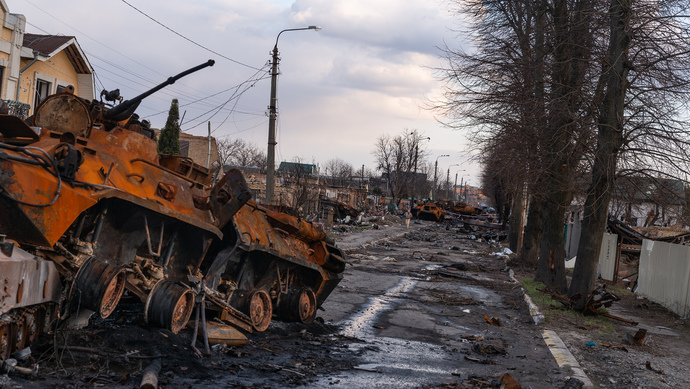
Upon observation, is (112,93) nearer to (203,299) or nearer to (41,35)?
(203,299)

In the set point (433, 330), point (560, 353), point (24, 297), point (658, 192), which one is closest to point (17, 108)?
point (433, 330)

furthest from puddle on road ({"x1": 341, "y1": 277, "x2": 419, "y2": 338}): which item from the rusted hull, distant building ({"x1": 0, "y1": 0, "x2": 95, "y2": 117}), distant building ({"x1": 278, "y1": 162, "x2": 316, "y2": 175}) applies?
distant building ({"x1": 278, "y1": 162, "x2": 316, "y2": 175})

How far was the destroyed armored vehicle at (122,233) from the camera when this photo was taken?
5.56 m

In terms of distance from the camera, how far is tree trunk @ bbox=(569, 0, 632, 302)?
1262 cm

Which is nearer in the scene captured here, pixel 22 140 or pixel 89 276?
pixel 89 276

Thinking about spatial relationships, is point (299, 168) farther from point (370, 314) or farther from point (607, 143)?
point (370, 314)

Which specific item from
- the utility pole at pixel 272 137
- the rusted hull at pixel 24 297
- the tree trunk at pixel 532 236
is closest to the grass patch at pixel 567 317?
the rusted hull at pixel 24 297

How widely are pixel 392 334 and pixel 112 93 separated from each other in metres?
4.91

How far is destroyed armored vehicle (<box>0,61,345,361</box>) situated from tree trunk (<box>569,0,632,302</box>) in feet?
20.9

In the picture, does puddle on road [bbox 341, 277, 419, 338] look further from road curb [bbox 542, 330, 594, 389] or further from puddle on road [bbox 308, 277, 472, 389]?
road curb [bbox 542, 330, 594, 389]

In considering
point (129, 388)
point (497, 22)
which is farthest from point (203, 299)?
point (497, 22)

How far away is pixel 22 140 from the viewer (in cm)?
632

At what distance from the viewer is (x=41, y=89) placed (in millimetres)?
22641

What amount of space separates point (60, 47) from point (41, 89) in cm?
157
